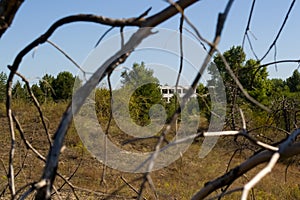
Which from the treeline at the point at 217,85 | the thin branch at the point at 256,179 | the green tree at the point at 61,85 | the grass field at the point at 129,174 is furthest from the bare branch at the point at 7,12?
the green tree at the point at 61,85

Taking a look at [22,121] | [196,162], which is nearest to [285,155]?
[196,162]

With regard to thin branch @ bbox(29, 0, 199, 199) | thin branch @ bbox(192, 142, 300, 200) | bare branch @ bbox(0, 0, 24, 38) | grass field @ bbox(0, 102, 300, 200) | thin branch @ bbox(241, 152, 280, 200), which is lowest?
grass field @ bbox(0, 102, 300, 200)

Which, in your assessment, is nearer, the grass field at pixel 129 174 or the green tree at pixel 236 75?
the green tree at pixel 236 75

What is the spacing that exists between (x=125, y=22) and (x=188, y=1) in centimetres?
8

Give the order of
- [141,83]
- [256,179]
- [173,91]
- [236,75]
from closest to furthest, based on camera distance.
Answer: [256,179], [236,75], [173,91], [141,83]

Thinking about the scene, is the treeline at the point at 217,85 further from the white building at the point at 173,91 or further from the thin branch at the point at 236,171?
the thin branch at the point at 236,171

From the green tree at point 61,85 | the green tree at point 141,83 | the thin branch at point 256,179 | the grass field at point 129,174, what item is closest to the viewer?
the thin branch at point 256,179

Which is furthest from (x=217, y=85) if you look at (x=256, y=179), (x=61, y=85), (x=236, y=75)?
(x=61, y=85)

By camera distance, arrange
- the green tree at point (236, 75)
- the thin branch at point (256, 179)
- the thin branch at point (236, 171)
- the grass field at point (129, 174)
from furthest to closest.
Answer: the grass field at point (129, 174), the green tree at point (236, 75), the thin branch at point (236, 171), the thin branch at point (256, 179)

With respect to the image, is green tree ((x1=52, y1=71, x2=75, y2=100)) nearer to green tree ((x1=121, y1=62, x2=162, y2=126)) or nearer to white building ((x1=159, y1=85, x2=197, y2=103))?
green tree ((x1=121, y1=62, x2=162, y2=126))

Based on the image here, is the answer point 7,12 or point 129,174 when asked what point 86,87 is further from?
point 129,174

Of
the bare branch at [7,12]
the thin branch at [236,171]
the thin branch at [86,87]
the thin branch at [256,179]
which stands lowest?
the thin branch at [236,171]

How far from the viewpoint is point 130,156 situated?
372 cm

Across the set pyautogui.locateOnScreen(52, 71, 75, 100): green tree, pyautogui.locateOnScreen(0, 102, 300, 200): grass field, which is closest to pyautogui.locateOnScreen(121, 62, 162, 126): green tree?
pyautogui.locateOnScreen(0, 102, 300, 200): grass field
